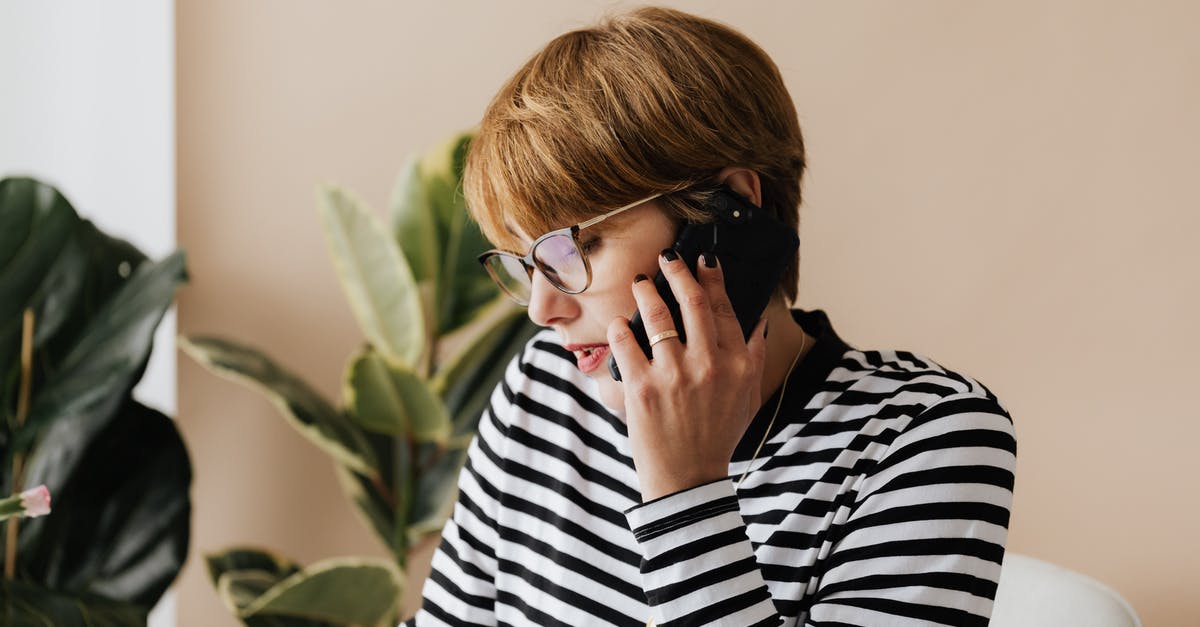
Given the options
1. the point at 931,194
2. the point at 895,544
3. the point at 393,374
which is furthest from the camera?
the point at 931,194

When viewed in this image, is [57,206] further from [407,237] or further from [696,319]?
[696,319]

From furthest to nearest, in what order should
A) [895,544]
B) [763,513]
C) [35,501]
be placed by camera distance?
[763,513] → [895,544] → [35,501]

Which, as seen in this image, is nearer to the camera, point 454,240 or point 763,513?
point 763,513

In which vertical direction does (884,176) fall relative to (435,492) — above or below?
above

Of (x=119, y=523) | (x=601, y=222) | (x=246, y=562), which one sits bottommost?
(x=246, y=562)

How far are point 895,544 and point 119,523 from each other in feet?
3.80

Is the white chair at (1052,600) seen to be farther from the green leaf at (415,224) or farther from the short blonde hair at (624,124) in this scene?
the green leaf at (415,224)

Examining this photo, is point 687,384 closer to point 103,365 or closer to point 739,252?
point 739,252

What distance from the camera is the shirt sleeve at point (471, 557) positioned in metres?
1.09

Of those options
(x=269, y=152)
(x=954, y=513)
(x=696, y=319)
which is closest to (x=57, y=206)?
(x=269, y=152)

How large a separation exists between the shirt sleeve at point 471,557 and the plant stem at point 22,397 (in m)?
0.71

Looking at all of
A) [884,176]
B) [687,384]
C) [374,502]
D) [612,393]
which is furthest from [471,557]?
[884,176]

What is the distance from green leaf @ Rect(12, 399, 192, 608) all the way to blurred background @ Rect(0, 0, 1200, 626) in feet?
0.92

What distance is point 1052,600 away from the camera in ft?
3.63
